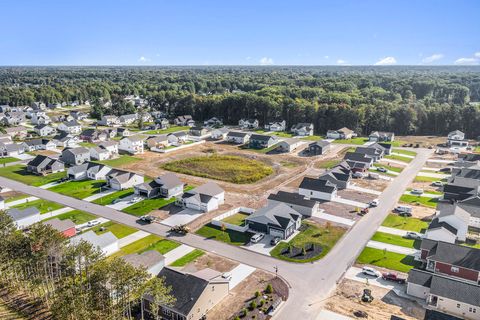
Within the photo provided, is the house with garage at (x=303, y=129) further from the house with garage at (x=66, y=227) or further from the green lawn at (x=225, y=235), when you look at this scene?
the house with garage at (x=66, y=227)

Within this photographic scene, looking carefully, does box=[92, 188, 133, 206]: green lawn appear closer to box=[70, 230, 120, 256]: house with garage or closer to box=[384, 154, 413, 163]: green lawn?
box=[70, 230, 120, 256]: house with garage

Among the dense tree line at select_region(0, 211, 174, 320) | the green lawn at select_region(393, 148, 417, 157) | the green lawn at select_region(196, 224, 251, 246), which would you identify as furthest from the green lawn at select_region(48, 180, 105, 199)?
the green lawn at select_region(393, 148, 417, 157)

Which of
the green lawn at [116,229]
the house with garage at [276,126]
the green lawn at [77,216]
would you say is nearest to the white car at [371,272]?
the green lawn at [116,229]

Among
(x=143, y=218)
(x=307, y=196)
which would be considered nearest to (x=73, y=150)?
(x=143, y=218)

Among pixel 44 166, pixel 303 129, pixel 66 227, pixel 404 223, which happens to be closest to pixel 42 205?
pixel 66 227

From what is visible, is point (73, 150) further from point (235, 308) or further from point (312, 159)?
point (235, 308)

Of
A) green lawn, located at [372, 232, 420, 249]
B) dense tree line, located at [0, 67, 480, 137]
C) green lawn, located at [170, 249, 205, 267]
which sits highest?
dense tree line, located at [0, 67, 480, 137]

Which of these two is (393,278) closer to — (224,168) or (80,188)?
(224,168)
